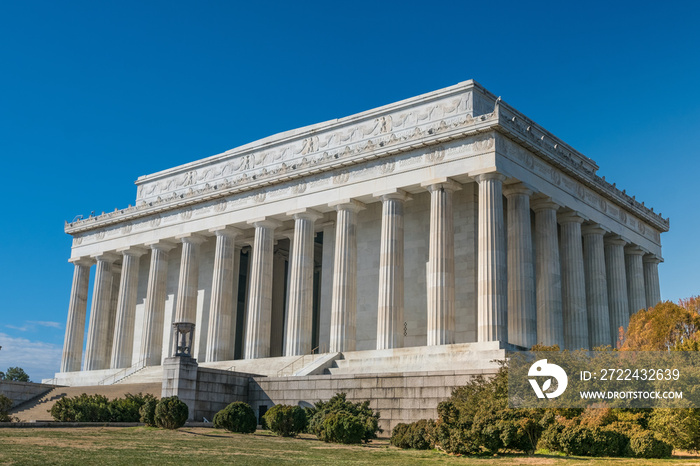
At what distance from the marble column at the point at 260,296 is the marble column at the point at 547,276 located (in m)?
18.4

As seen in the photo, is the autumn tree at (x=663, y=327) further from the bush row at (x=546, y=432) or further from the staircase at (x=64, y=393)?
the staircase at (x=64, y=393)

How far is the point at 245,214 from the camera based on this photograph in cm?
5378

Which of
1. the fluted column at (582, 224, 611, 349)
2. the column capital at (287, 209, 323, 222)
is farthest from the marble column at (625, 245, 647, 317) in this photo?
the column capital at (287, 209, 323, 222)

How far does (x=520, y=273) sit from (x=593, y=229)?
35.5ft

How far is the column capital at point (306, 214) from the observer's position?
50.5 meters

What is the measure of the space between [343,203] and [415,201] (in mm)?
5302

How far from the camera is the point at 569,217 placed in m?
49.2

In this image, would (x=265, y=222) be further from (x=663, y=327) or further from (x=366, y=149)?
(x=663, y=327)

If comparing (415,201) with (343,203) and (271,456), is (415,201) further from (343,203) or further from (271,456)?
(271,456)

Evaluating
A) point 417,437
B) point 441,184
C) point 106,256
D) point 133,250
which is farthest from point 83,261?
point 417,437

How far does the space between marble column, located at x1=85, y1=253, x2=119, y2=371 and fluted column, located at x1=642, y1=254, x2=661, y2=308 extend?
44.2 m

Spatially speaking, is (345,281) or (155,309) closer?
(345,281)

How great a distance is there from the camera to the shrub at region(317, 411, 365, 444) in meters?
25.9

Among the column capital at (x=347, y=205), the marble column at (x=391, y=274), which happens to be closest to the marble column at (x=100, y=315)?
the column capital at (x=347, y=205)
